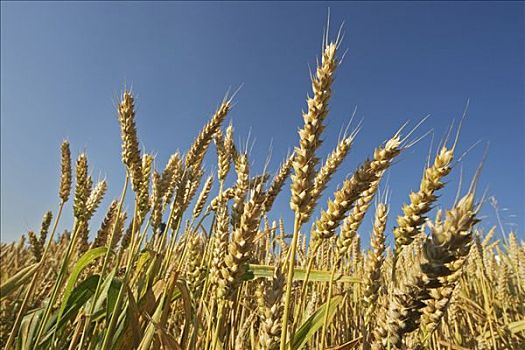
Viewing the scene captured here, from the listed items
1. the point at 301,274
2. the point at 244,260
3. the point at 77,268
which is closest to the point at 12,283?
the point at 77,268

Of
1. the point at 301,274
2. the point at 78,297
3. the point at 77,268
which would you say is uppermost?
the point at 301,274

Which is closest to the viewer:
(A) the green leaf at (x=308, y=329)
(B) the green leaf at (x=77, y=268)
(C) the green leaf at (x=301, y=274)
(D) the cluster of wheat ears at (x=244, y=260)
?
(D) the cluster of wheat ears at (x=244, y=260)

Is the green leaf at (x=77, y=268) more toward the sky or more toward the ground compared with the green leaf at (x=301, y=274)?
more toward the ground

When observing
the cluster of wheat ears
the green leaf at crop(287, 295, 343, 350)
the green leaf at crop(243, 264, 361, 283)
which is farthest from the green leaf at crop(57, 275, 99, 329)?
the green leaf at crop(287, 295, 343, 350)

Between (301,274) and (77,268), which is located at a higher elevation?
(301,274)

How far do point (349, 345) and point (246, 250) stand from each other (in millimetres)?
717

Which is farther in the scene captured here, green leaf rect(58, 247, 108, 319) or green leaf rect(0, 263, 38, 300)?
green leaf rect(58, 247, 108, 319)

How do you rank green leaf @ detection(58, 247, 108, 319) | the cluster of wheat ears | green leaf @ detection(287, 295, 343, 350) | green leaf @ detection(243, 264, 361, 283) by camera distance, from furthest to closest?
1. green leaf @ detection(243, 264, 361, 283)
2. green leaf @ detection(58, 247, 108, 319)
3. green leaf @ detection(287, 295, 343, 350)
4. the cluster of wheat ears

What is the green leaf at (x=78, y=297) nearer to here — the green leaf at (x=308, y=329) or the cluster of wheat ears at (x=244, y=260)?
the cluster of wheat ears at (x=244, y=260)

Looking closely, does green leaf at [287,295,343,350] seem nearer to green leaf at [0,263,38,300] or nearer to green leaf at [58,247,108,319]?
green leaf at [58,247,108,319]

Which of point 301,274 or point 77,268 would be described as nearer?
point 77,268

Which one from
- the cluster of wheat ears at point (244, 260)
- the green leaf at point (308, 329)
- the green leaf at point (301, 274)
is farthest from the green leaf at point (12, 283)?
the green leaf at point (308, 329)

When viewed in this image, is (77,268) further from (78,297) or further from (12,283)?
(12,283)

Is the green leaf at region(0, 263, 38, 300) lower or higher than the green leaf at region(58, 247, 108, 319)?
lower
